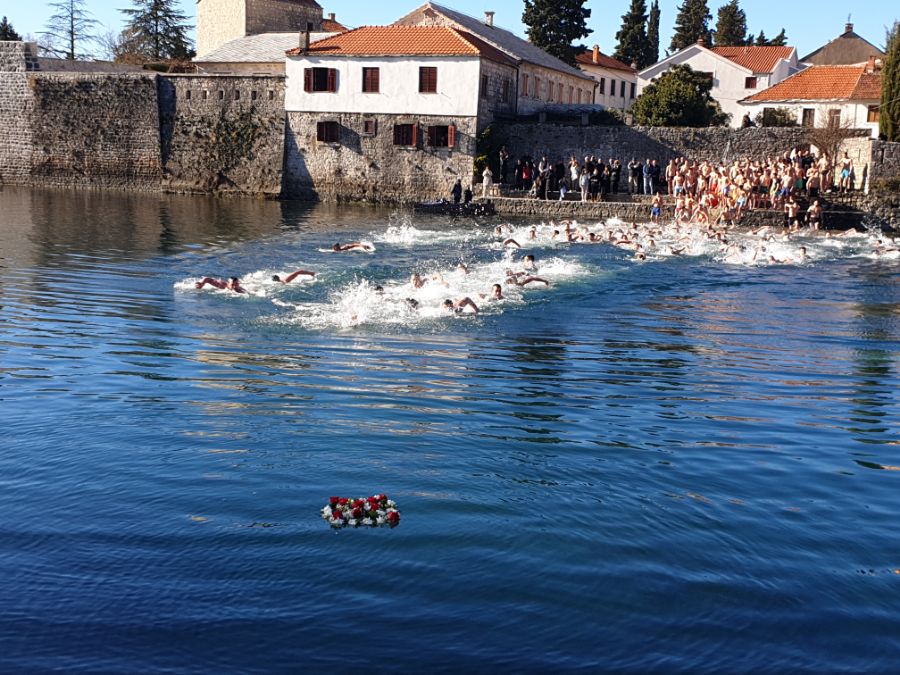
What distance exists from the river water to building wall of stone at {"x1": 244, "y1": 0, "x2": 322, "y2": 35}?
41.9 meters

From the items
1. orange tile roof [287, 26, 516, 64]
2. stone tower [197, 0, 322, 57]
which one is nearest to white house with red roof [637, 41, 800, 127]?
orange tile roof [287, 26, 516, 64]

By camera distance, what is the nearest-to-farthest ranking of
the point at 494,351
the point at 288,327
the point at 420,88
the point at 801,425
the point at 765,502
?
the point at 765,502
the point at 801,425
the point at 494,351
the point at 288,327
the point at 420,88

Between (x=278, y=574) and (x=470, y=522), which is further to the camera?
(x=470, y=522)

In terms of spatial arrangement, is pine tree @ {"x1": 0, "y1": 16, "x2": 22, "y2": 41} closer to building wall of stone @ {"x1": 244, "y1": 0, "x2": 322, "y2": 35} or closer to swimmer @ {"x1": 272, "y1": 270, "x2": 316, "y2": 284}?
building wall of stone @ {"x1": 244, "y1": 0, "x2": 322, "y2": 35}

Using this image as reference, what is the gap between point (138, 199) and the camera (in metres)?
41.1

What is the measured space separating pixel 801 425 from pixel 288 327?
27.6 ft

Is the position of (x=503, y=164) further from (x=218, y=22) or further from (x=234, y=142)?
(x=218, y=22)

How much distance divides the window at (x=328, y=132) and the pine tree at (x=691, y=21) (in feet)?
139

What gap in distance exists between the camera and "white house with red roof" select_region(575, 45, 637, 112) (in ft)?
202

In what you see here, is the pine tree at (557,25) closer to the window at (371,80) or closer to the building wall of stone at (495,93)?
the building wall of stone at (495,93)

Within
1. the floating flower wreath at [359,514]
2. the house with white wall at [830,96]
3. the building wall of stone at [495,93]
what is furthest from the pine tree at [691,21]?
the floating flower wreath at [359,514]

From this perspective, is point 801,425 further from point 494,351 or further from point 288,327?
point 288,327

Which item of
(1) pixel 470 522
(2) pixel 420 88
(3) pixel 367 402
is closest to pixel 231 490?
(1) pixel 470 522

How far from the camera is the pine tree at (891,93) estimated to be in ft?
109
